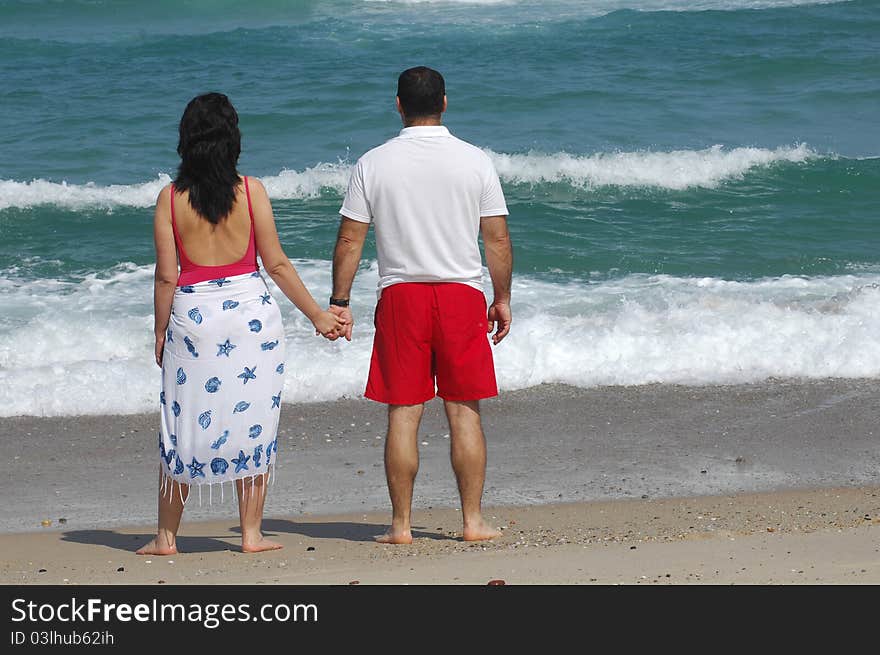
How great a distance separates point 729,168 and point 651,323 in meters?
6.17

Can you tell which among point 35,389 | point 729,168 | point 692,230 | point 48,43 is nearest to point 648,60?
point 729,168

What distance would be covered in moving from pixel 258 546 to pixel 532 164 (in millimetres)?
9816

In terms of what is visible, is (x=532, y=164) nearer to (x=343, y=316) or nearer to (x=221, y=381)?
(x=343, y=316)

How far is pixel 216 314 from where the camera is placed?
13.6 ft

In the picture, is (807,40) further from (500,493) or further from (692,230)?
(500,493)

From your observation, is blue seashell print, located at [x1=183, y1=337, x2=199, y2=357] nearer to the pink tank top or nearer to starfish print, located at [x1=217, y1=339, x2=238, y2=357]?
starfish print, located at [x1=217, y1=339, x2=238, y2=357]

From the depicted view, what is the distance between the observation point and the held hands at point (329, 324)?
14.3 ft

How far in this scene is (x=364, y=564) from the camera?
419cm

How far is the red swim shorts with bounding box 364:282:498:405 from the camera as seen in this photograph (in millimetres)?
4320

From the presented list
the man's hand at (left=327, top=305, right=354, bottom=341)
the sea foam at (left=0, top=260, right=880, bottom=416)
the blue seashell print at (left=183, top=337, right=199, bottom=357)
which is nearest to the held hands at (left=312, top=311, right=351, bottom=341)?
the man's hand at (left=327, top=305, right=354, bottom=341)

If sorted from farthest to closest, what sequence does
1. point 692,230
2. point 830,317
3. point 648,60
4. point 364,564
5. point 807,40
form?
point 807,40 → point 648,60 → point 692,230 → point 830,317 → point 364,564

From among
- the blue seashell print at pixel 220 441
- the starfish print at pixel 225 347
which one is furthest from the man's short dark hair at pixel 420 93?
the blue seashell print at pixel 220 441

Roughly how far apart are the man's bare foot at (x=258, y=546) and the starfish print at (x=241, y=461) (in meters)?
0.34

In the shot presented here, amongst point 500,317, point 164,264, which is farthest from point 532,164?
point 164,264
